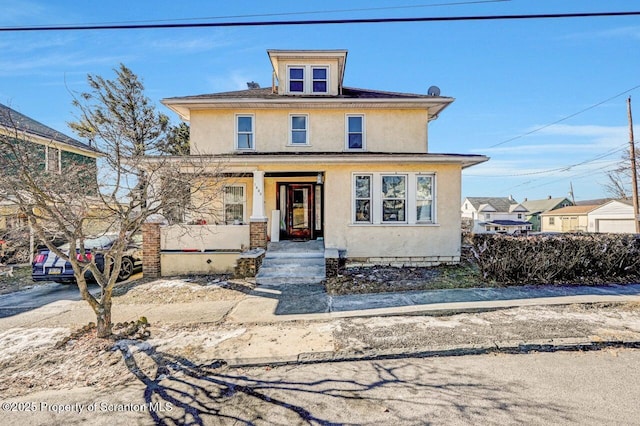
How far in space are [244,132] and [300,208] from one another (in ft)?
12.5

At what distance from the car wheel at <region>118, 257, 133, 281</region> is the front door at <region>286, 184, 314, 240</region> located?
226 inches

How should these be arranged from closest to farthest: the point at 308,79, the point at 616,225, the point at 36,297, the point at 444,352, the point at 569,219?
the point at 444,352 → the point at 36,297 → the point at 308,79 → the point at 616,225 → the point at 569,219

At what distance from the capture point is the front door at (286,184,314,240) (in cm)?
1334

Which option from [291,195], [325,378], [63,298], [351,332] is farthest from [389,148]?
[63,298]

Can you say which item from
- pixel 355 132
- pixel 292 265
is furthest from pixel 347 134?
pixel 292 265

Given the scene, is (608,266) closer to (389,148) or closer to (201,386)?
(389,148)

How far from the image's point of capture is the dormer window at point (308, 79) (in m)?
13.7

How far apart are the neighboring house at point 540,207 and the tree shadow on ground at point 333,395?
58483 mm

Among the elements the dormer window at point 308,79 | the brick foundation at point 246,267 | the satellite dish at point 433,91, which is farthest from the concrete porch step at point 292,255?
the satellite dish at point 433,91

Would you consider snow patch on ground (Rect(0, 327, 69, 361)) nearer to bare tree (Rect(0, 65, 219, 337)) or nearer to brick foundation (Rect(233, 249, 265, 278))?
bare tree (Rect(0, 65, 219, 337))

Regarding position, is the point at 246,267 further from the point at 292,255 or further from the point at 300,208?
the point at 300,208

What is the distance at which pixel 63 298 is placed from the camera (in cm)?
850

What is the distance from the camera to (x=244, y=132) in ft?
42.8

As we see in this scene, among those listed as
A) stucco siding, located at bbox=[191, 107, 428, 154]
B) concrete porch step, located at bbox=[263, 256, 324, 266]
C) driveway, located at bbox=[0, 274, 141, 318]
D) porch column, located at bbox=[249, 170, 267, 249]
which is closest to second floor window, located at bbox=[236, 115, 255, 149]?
stucco siding, located at bbox=[191, 107, 428, 154]
